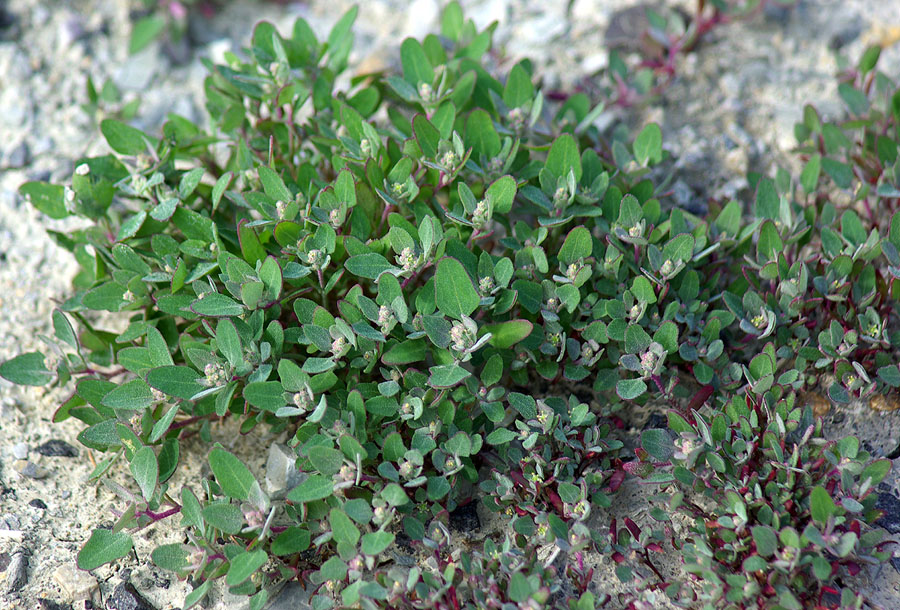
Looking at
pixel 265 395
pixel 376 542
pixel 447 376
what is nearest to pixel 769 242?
pixel 447 376

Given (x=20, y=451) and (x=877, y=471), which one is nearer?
(x=877, y=471)

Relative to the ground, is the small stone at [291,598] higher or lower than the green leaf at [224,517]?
lower

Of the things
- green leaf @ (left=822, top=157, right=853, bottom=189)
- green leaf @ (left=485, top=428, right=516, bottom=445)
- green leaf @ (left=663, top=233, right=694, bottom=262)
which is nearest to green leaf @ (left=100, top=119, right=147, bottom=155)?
green leaf @ (left=485, top=428, right=516, bottom=445)

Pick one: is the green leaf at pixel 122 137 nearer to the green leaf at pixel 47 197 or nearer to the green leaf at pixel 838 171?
the green leaf at pixel 47 197

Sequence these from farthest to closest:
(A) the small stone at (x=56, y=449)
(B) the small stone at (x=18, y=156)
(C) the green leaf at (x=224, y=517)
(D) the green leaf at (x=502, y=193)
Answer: (B) the small stone at (x=18, y=156) → (A) the small stone at (x=56, y=449) → (D) the green leaf at (x=502, y=193) → (C) the green leaf at (x=224, y=517)

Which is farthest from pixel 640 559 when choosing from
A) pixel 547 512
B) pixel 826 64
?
pixel 826 64

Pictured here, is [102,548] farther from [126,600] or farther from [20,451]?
[20,451]

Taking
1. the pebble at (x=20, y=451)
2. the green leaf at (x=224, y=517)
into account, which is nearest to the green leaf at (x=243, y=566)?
the green leaf at (x=224, y=517)
